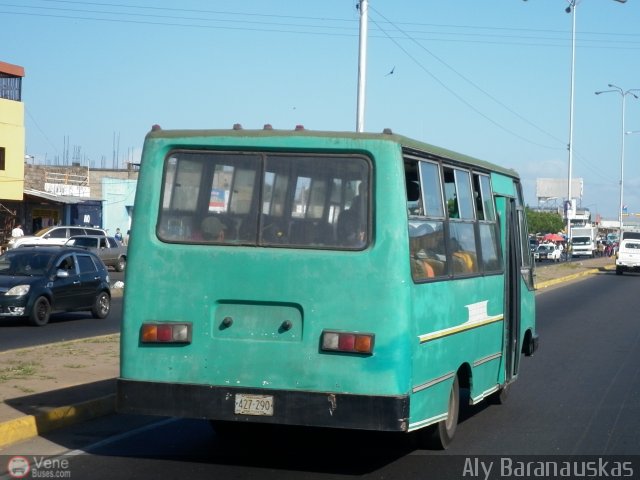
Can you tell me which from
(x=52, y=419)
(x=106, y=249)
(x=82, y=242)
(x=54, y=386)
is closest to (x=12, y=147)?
(x=82, y=242)

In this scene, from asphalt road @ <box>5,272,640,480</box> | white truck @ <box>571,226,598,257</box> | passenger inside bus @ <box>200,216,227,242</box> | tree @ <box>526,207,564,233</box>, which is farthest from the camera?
tree @ <box>526,207,564,233</box>

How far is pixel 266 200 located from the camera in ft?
25.2

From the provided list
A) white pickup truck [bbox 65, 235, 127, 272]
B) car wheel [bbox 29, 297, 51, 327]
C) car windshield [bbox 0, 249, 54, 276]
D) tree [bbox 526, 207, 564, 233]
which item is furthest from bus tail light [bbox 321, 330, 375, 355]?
tree [bbox 526, 207, 564, 233]

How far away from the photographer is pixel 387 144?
7.47m

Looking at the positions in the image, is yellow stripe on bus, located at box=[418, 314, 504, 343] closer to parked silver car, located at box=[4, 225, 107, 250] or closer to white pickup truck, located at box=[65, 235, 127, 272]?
parked silver car, located at box=[4, 225, 107, 250]

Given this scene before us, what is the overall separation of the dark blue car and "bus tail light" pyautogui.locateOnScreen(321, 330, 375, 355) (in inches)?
509

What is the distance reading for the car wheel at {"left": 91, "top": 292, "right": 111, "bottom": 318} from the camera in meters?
21.4

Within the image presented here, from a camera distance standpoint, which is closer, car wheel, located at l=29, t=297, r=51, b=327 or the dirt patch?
the dirt patch

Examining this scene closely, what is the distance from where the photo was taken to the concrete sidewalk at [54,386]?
9086 mm

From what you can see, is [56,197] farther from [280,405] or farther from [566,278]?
[280,405]

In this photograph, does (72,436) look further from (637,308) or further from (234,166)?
(637,308)

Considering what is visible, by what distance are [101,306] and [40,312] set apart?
2315 millimetres

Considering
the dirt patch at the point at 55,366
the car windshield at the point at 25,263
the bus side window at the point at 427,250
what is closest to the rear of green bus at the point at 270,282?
the bus side window at the point at 427,250

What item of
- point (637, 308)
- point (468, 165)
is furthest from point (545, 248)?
point (468, 165)
